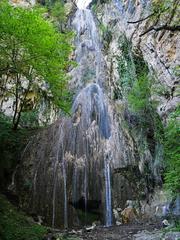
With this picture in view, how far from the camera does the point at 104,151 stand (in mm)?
14773

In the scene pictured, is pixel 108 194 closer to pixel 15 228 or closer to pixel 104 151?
pixel 104 151

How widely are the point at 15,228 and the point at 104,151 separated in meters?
7.04

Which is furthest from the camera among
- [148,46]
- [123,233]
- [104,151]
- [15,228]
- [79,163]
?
[104,151]

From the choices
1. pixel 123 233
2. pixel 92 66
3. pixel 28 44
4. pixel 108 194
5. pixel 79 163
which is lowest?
pixel 123 233

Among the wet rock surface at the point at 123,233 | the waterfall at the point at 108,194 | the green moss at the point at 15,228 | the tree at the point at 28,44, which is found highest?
the tree at the point at 28,44

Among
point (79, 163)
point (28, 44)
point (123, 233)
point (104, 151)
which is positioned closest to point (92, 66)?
point (104, 151)

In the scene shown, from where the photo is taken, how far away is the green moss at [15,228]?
792 centimetres

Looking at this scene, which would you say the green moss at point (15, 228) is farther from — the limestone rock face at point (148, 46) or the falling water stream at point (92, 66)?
→ the limestone rock face at point (148, 46)

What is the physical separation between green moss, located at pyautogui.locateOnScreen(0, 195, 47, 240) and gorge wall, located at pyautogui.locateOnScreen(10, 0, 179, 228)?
10.1 feet

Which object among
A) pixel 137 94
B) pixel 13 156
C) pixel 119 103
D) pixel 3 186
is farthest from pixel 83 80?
pixel 3 186

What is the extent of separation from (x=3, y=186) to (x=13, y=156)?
1738mm

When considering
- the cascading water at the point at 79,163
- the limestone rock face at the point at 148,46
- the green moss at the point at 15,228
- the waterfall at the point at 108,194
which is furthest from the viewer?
the cascading water at the point at 79,163

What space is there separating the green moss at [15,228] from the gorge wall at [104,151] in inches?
121

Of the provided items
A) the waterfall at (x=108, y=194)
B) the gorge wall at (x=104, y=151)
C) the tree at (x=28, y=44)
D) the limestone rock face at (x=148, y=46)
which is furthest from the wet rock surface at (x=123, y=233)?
the tree at (x=28, y=44)
